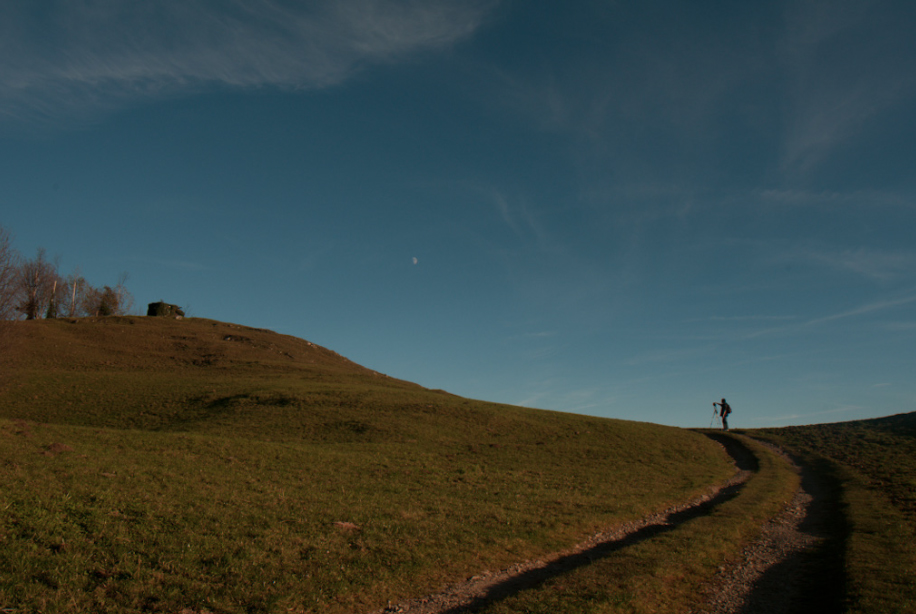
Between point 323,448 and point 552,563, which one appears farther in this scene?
point 323,448

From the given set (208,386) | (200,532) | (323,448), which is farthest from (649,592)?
(208,386)

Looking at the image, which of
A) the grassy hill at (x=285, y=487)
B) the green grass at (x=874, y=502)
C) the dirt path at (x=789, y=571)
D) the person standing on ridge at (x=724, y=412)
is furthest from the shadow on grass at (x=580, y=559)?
the person standing on ridge at (x=724, y=412)

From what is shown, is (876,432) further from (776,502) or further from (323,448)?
(323,448)

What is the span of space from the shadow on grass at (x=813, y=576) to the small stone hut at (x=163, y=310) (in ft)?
374

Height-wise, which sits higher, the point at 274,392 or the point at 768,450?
the point at 274,392

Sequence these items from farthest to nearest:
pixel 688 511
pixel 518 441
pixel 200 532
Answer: pixel 518 441 → pixel 688 511 → pixel 200 532

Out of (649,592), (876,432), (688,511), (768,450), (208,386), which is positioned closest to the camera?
(649,592)

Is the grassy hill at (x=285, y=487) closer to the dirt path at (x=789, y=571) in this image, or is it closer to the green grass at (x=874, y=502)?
the dirt path at (x=789, y=571)

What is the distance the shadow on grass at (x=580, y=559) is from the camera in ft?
45.5

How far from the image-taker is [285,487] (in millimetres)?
24109

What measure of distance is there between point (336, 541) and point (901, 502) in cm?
2970

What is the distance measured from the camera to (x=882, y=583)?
14914 millimetres

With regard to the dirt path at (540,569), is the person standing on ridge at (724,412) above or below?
above

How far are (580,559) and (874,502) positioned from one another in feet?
66.6
